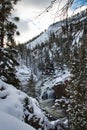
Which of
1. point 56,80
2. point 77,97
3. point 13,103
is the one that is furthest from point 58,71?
point 56,80

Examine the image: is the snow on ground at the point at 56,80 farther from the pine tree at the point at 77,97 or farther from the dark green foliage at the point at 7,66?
the dark green foliage at the point at 7,66

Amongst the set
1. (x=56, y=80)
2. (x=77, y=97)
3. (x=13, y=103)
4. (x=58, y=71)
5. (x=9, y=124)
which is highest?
(x=56, y=80)

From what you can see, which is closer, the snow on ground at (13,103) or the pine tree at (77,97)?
the snow on ground at (13,103)

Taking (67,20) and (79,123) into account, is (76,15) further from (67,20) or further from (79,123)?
(79,123)

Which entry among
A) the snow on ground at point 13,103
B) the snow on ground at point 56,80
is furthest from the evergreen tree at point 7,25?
the snow on ground at point 56,80

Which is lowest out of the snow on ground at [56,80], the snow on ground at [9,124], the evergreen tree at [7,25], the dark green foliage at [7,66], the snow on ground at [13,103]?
the snow on ground at [9,124]

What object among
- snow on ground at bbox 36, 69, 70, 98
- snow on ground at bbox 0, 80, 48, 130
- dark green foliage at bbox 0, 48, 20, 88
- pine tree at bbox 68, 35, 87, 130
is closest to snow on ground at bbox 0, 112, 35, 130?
snow on ground at bbox 0, 80, 48, 130

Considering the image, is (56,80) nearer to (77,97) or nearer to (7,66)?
(77,97)

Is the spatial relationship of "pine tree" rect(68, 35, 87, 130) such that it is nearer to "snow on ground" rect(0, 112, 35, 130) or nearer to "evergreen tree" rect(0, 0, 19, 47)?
"evergreen tree" rect(0, 0, 19, 47)

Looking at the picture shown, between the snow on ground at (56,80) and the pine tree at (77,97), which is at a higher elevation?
the snow on ground at (56,80)

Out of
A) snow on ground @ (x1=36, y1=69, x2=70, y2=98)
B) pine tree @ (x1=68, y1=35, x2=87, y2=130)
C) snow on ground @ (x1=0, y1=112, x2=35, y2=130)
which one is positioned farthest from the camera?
snow on ground @ (x1=36, y1=69, x2=70, y2=98)

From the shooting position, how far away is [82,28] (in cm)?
450

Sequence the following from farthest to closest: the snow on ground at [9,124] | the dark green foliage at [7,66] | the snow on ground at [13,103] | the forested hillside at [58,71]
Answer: the dark green foliage at [7,66] → the snow on ground at [13,103] → the snow on ground at [9,124] → the forested hillside at [58,71]

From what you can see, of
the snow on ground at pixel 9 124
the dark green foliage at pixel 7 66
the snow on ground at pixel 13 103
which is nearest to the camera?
the snow on ground at pixel 9 124
